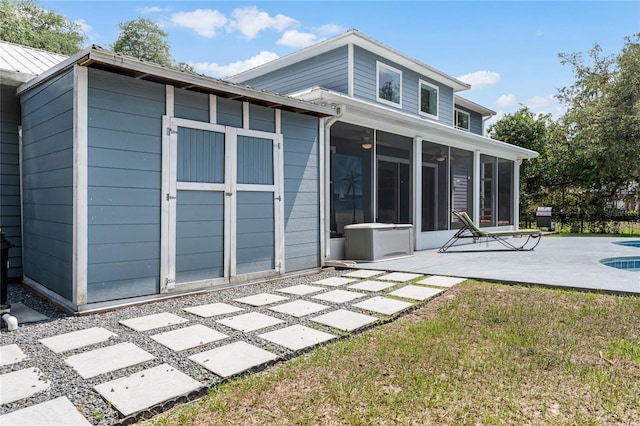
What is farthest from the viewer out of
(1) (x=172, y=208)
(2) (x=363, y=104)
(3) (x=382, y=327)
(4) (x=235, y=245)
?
(2) (x=363, y=104)

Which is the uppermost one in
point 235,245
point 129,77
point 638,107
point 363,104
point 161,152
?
point 638,107

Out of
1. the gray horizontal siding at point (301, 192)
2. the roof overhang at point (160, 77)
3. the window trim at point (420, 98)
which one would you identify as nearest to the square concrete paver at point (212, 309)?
the gray horizontal siding at point (301, 192)

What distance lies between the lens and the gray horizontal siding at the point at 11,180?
16.7ft

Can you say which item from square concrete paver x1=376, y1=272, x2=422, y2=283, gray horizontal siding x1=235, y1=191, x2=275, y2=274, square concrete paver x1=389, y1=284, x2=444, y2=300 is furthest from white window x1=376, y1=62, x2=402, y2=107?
square concrete paver x1=389, y1=284, x2=444, y2=300

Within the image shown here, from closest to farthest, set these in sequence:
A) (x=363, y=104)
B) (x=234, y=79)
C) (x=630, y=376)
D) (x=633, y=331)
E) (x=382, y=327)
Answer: (x=630, y=376)
(x=633, y=331)
(x=382, y=327)
(x=363, y=104)
(x=234, y=79)

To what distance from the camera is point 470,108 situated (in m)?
14.3

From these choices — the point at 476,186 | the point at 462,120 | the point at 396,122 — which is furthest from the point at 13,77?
the point at 462,120

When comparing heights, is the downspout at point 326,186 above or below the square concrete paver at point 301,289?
above

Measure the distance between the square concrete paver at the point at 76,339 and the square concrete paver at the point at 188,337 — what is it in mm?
413

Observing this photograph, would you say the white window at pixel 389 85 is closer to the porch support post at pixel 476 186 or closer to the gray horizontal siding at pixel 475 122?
the porch support post at pixel 476 186

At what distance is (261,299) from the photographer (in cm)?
423

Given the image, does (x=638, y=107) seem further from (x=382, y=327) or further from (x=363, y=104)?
(x=382, y=327)

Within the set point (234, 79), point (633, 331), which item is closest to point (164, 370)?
point (633, 331)

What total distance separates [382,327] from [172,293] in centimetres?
236
